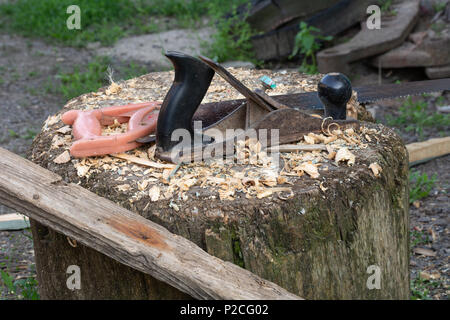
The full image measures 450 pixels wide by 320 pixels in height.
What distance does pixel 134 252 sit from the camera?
6.30 feet

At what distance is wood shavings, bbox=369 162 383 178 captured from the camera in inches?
86.9

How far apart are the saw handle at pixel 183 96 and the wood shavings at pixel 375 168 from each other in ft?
2.36

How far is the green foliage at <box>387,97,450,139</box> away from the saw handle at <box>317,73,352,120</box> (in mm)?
2563

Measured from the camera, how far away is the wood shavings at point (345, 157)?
87.9 inches

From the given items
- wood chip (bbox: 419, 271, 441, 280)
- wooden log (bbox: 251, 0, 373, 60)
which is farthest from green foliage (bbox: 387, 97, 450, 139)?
wood chip (bbox: 419, 271, 441, 280)

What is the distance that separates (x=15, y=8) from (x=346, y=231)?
25.5ft

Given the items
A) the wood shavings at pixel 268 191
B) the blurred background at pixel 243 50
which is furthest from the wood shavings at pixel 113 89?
the wood shavings at pixel 268 191

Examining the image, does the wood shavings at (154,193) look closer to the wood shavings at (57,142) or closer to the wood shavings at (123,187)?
the wood shavings at (123,187)

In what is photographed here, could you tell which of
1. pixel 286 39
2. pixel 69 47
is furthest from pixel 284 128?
pixel 69 47

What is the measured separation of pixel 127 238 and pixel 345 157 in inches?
35.4

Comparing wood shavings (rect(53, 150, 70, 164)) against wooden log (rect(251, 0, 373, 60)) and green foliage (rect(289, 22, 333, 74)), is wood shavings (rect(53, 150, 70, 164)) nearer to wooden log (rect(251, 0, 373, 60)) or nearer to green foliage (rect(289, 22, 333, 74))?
green foliage (rect(289, 22, 333, 74))

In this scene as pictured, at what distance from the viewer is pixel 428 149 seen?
436 cm
